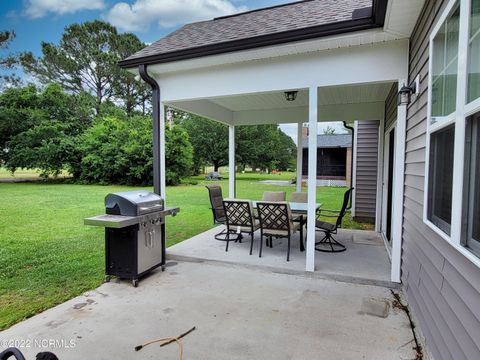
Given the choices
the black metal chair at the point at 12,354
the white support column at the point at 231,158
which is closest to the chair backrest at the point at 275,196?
the white support column at the point at 231,158

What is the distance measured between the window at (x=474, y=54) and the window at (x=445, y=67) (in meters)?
0.26

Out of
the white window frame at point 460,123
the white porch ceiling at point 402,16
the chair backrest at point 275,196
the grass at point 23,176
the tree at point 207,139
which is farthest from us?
the tree at point 207,139

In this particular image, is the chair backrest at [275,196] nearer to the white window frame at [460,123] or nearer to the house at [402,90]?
the house at [402,90]

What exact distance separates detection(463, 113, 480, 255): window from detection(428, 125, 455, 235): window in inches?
11.1

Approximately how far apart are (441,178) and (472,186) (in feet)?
2.00

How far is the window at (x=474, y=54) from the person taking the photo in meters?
1.45

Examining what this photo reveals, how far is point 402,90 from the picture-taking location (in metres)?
3.16

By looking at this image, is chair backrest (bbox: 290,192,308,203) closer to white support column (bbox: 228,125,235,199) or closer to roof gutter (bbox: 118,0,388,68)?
white support column (bbox: 228,125,235,199)

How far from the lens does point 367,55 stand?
346 cm

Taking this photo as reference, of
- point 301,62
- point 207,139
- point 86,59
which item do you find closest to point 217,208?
point 301,62

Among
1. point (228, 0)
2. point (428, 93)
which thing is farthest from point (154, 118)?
point (228, 0)

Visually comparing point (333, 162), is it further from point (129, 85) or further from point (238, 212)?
point (129, 85)

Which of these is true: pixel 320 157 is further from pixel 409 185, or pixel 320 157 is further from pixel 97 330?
pixel 97 330

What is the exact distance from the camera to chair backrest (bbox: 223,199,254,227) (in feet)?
15.2
